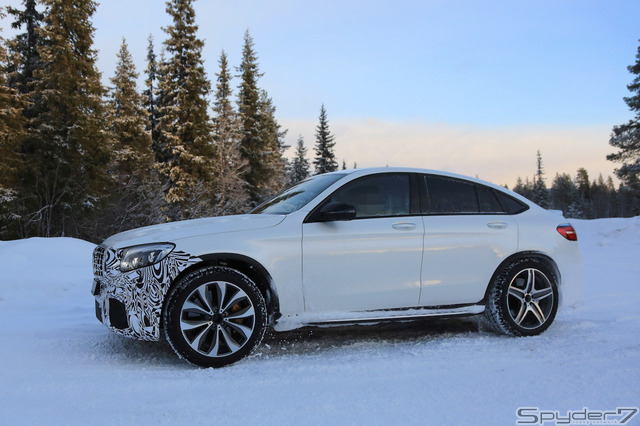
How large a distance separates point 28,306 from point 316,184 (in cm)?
410

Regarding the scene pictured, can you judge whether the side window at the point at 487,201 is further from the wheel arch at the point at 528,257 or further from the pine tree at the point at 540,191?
the pine tree at the point at 540,191

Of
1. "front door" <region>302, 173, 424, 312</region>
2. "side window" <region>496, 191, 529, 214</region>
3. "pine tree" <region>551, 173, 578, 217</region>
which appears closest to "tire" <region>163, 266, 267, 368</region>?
"front door" <region>302, 173, 424, 312</region>

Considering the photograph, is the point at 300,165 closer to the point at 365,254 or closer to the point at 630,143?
the point at 630,143

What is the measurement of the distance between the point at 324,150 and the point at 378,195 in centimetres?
5095

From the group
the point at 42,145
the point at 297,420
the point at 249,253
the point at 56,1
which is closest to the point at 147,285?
the point at 249,253

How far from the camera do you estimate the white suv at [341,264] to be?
3654 millimetres

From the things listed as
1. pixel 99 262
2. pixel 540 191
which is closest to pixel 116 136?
pixel 99 262

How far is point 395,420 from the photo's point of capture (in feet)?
8.47

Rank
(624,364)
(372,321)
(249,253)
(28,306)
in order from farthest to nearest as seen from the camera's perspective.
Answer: (28,306) < (372,321) < (249,253) < (624,364)

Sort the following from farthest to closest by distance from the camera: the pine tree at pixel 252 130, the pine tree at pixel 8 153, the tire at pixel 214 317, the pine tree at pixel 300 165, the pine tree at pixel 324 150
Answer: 1. the pine tree at pixel 300 165
2. the pine tree at pixel 324 150
3. the pine tree at pixel 252 130
4. the pine tree at pixel 8 153
5. the tire at pixel 214 317

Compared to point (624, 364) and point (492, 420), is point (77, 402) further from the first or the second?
point (624, 364)

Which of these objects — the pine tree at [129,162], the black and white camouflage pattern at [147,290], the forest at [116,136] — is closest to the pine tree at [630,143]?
the forest at [116,136]

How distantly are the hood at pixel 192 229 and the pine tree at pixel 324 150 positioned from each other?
50.6 meters

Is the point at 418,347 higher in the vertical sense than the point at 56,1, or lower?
lower
